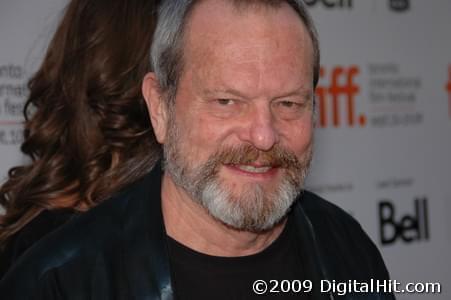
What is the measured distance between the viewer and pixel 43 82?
230cm

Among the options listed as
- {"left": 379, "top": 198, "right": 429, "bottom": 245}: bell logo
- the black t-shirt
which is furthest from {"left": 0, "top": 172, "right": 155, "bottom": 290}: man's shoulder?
{"left": 379, "top": 198, "right": 429, "bottom": 245}: bell logo

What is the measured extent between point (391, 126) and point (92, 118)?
205 cm

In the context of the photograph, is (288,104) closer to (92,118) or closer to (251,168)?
(251,168)

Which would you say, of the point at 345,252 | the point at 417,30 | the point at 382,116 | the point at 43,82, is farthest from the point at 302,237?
the point at 417,30

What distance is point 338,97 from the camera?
135 inches

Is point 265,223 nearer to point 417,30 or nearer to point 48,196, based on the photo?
point 48,196

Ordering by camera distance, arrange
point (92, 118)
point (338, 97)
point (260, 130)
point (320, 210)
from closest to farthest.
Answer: point (260, 130) → point (320, 210) → point (92, 118) → point (338, 97)

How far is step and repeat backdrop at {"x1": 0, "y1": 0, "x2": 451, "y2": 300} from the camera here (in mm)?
3457

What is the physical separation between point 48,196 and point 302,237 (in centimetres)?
84

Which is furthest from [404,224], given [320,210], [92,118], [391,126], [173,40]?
[173,40]

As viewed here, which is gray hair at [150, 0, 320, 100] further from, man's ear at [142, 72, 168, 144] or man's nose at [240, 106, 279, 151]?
man's nose at [240, 106, 279, 151]

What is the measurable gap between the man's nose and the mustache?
0.02 m

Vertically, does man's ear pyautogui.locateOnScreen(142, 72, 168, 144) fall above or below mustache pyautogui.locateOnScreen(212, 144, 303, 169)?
above

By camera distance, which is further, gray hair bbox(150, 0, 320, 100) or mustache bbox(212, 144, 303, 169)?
gray hair bbox(150, 0, 320, 100)
